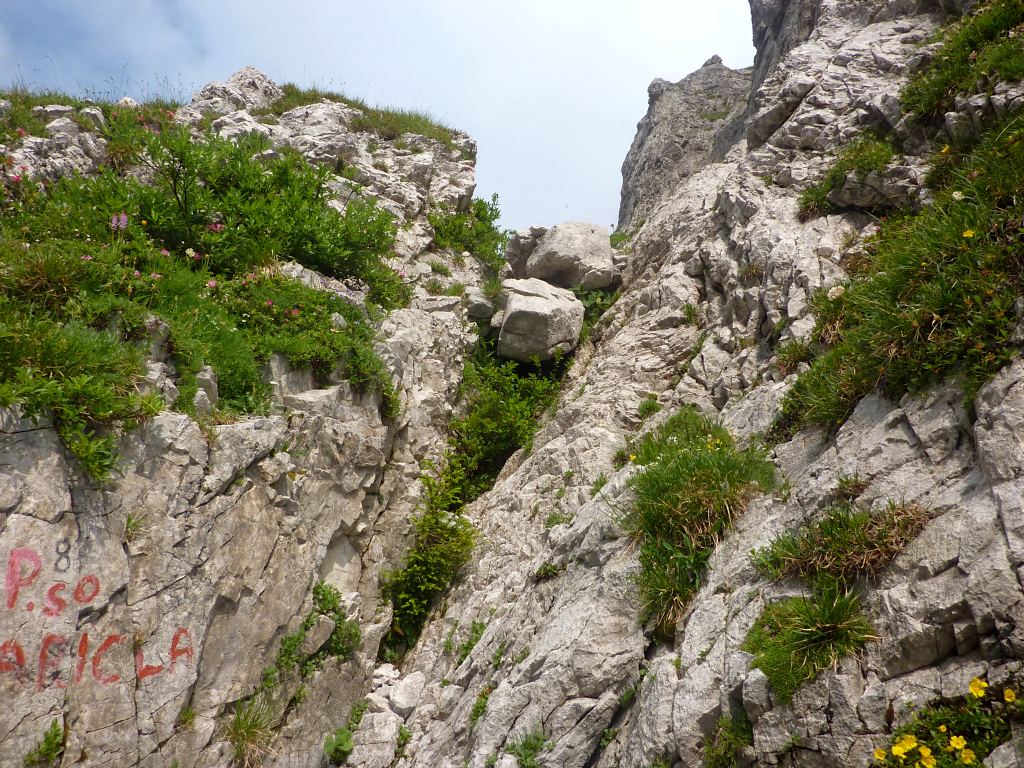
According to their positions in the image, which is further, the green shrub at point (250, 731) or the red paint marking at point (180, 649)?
the green shrub at point (250, 731)

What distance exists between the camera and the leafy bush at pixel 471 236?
16078mm

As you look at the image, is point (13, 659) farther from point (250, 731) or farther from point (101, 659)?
point (250, 731)

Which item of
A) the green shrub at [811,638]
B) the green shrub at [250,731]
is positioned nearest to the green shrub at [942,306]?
the green shrub at [811,638]

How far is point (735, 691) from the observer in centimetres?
489

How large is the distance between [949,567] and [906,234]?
548 cm

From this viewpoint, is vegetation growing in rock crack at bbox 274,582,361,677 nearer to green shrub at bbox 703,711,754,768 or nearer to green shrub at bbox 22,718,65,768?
green shrub at bbox 22,718,65,768

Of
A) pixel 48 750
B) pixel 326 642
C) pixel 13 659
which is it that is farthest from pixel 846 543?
pixel 13 659

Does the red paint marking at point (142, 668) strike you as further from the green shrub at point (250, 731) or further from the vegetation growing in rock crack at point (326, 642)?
the vegetation growing in rock crack at point (326, 642)

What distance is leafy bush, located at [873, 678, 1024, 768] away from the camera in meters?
3.59

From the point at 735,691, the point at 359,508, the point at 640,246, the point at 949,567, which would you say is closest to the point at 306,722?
the point at 359,508

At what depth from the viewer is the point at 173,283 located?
8.60 metres

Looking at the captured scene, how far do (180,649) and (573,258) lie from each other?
11693mm

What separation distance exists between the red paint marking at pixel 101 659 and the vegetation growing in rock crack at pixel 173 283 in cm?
184

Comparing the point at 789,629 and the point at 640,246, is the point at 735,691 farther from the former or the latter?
the point at 640,246
